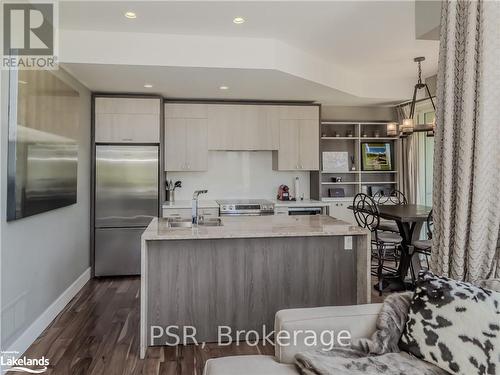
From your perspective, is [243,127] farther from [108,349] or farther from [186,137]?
[108,349]

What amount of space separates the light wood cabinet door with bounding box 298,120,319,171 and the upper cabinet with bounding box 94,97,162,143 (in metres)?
2.11

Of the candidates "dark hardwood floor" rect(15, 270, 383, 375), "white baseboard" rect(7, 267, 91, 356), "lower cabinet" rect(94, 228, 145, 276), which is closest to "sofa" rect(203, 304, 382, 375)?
"dark hardwood floor" rect(15, 270, 383, 375)

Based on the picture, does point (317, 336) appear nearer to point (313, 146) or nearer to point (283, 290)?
point (283, 290)

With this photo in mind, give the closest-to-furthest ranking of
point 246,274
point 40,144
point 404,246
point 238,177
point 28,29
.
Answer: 1. point 28,29
2. point 40,144
3. point 246,274
4. point 404,246
5. point 238,177

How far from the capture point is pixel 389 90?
17.4 ft

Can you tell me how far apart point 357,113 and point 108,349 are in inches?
199

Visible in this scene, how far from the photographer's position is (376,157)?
19.7 ft

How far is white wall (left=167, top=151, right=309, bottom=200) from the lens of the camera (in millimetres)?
5523

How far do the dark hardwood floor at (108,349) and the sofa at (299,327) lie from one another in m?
0.95

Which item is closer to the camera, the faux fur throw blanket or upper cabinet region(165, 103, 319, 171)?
the faux fur throw blanket

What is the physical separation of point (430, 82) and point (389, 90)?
0.55 m

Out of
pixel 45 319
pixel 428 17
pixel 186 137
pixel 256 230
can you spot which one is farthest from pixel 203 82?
pixel 45 319

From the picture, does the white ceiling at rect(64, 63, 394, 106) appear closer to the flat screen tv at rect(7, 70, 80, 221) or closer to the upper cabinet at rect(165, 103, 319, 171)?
the upper cabinet at rect(165, 103, 319, 171)

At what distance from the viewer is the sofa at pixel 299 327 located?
164 cm
